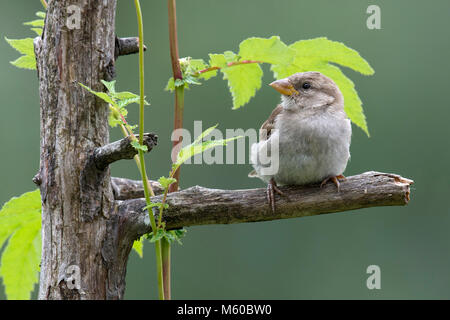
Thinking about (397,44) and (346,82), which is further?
(397,44)

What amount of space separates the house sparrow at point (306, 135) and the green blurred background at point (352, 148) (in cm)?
421

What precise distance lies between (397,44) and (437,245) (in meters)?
2.77

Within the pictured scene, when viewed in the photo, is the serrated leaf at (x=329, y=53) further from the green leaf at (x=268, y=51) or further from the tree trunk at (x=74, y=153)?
the tree trunk at (x=74, y=153)

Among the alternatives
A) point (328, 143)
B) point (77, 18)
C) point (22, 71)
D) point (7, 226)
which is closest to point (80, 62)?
point (77, 18)

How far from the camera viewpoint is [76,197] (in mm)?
2301

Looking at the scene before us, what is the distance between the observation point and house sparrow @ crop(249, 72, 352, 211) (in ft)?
9.96

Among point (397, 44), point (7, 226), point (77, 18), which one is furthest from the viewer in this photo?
point (397, 44)

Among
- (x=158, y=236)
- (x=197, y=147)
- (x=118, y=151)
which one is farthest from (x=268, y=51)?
(x=158, y=236)

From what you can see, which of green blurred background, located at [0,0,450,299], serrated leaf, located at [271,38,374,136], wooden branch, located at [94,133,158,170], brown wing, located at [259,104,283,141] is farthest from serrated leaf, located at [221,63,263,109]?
green blurred background, located at [0,0,450,299]

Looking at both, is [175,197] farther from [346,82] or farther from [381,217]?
[381,217]

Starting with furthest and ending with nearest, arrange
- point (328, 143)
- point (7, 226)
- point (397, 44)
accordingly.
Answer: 1. point (397, 44)
2. point (328, 143)
3. point (7, 226)

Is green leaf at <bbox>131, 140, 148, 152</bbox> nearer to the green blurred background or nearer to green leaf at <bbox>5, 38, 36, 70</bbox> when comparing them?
green leaf at <bbox>5, 38, 36, 70</bbox>

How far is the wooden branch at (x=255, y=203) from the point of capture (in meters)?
2.36

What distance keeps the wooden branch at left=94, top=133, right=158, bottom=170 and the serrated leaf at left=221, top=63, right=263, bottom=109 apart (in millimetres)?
638
